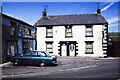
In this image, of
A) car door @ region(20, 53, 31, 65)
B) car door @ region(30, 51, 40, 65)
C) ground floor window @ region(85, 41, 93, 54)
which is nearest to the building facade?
car door @ region(20, 53, 31, 65)

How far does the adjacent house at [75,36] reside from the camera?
18500 mm

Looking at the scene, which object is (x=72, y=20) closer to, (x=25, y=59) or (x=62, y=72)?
(x=25, y=59)

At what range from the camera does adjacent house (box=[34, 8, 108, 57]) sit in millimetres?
18500

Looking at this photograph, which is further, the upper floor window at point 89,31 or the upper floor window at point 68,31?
the upper floor window at point 68,31

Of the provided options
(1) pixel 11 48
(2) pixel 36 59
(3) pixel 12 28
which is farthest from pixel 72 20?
(1) pixel 11 48

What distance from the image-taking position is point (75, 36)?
1908cm

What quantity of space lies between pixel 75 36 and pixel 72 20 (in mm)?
3545

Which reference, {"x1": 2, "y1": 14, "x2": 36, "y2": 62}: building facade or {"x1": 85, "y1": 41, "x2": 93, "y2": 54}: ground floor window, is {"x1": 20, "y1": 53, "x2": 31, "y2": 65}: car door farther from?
{"x1": 85, "y1": 41, "x2": 93, "y2": 54}: ground floor window

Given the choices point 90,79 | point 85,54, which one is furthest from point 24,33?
point 90,79

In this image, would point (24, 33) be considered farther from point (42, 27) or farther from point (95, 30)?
point (95, 30)

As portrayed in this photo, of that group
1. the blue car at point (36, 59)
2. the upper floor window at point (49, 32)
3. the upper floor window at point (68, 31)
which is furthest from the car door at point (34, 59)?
the upper floor window at point (68, 31)

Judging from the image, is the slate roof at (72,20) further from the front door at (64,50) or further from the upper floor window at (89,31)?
the front door at (64,50)

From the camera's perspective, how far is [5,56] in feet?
46.1

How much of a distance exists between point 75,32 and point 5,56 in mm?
12348
